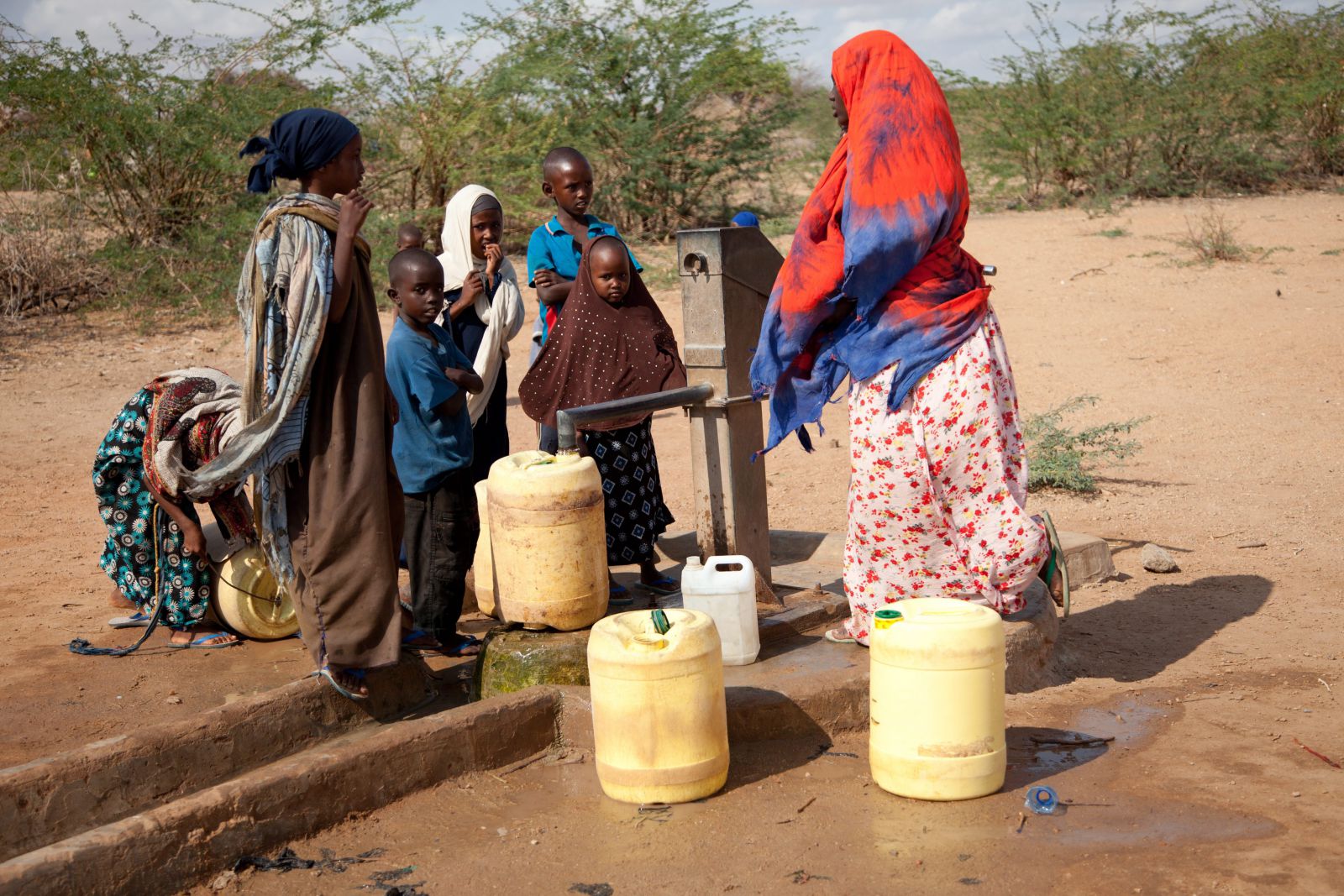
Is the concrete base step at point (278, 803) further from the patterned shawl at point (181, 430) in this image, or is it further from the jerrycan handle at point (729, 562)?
the patterned shawl at point (181, 430)

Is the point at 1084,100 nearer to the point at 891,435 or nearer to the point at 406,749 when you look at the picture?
the point at 891,435

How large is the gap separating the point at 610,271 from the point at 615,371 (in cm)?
34

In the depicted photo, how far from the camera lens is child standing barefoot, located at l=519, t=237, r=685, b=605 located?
4430 millimetres

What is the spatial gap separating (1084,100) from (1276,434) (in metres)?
10.2

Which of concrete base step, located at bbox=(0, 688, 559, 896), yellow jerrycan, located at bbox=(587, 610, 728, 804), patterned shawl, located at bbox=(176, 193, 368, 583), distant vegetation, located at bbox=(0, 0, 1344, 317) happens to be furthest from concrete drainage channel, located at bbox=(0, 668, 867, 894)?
distant vegetation, located at bbox=(0, 0, 1344, 317)

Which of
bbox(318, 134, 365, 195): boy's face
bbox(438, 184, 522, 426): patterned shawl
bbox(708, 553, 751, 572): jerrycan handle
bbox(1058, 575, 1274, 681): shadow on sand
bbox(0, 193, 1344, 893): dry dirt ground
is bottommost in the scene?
bbox(1058, 575, 1274, 681): shadow on sand

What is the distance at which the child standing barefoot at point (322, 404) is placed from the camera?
3.52 meters

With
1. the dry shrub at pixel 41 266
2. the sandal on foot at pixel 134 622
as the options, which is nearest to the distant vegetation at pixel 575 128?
the dry shrub at pixel 41 266

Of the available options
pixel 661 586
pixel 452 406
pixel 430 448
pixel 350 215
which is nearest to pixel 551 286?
pixel 452 406

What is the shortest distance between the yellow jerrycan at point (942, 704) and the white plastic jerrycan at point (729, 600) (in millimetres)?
639

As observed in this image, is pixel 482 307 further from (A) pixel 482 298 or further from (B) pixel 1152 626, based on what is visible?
(B) pixel 1152 626

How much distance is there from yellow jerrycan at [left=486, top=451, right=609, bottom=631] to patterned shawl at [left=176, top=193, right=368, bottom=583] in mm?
592

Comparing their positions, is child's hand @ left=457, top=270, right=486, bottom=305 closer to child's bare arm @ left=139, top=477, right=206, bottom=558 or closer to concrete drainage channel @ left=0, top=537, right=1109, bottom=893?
child's bare arm @ left=139, top=477, right=206, bottom=558

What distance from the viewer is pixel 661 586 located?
4.51 meters
